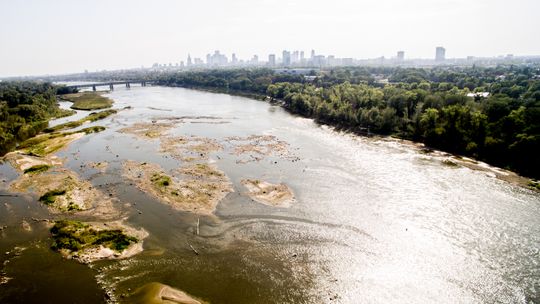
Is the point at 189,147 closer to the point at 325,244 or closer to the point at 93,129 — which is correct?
the point at 93,129

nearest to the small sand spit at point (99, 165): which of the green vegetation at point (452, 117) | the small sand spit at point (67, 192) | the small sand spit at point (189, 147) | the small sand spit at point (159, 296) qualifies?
the small sand spit at point (67, 192)

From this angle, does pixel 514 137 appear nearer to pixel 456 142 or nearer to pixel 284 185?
pixel 456 142

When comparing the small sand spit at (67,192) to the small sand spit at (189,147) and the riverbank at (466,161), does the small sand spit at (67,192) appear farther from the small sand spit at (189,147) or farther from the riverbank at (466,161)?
the riverbank at (466,161)

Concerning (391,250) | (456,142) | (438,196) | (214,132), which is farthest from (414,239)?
(214,132)

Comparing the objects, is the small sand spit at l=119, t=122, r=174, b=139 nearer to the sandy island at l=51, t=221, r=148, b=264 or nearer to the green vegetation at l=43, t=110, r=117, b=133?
the green vegetation at l=43, t=110, r=117, b=133

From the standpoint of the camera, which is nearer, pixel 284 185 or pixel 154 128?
pixel 284 185

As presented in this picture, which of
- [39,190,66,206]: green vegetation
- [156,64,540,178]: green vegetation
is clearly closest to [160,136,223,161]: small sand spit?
[39,190,66,206]: green vegetation

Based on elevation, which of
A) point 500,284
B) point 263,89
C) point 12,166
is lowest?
point 500,284
